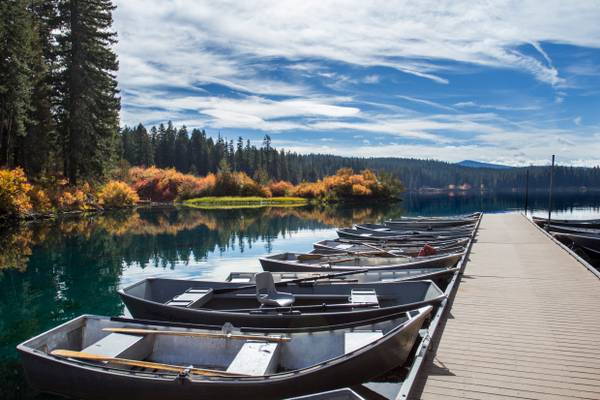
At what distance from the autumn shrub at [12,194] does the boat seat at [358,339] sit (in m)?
35.4

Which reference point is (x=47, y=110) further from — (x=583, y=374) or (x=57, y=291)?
(x=583, y=374)

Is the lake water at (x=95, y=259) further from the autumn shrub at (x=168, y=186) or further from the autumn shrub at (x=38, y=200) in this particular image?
the autumn shrub at (x=168, y=186)

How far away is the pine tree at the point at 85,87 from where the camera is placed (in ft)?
149

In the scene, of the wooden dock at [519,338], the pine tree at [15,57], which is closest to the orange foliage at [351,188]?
the pine tree at [15,57]

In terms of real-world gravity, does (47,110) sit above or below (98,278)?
above

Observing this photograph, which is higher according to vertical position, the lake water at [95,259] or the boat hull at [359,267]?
the boat hull at [359,267]

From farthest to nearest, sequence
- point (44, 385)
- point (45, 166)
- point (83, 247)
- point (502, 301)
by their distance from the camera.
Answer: point (45, 166) → point (83, 247) → point (502, 301) → point (44, 385)

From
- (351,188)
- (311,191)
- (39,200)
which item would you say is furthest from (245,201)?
(39,200)

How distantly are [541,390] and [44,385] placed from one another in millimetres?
7623

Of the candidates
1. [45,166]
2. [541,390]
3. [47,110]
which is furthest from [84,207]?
[541,390]

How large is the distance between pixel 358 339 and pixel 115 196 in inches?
2261

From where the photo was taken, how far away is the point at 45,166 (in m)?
48.8

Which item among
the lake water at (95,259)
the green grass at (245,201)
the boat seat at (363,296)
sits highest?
the boat seat at (363,296)

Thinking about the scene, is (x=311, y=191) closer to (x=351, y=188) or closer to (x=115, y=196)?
(x=351, y=188)
